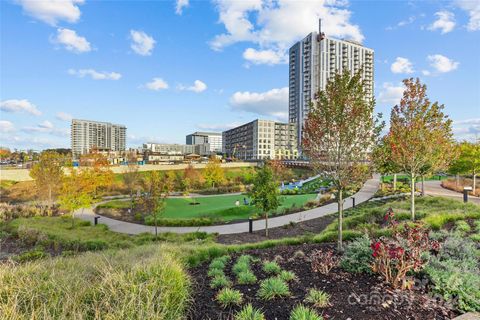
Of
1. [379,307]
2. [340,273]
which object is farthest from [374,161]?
[379,307]

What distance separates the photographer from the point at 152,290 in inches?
146

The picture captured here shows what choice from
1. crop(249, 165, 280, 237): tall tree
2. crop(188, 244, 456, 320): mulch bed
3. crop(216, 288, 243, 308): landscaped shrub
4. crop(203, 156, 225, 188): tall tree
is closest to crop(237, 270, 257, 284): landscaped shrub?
crop(188, 244, 456, 320): mulch bed

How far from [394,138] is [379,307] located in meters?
8.90

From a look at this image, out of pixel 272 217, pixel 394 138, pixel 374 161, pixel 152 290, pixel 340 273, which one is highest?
pixel 394 138

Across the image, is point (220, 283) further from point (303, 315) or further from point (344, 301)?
point (344, 301)

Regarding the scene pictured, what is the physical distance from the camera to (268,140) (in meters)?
120

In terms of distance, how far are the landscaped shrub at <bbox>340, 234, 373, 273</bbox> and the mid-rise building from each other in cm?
10877

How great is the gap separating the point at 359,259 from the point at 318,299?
6.17 feet

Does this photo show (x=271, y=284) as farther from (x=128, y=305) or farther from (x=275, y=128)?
(x=275, y=128)

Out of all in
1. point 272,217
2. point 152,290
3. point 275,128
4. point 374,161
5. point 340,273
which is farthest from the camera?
point 275,128

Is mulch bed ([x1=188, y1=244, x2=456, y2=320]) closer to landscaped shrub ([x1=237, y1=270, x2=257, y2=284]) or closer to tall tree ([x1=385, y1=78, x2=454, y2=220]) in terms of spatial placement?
landscaped shrub ([x1=237, y1=270, x2=257, y2=284])

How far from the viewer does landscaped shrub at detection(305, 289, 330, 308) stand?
373 centimetres

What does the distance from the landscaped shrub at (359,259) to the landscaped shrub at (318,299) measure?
1.40 m

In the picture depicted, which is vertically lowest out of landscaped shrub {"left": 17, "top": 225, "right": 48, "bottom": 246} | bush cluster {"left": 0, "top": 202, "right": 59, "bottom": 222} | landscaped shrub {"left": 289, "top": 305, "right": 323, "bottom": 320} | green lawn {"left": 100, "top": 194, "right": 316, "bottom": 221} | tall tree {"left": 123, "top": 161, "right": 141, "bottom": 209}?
green lawn {"left": 100, "top": 194, "right": 316, "bottom": 221}
